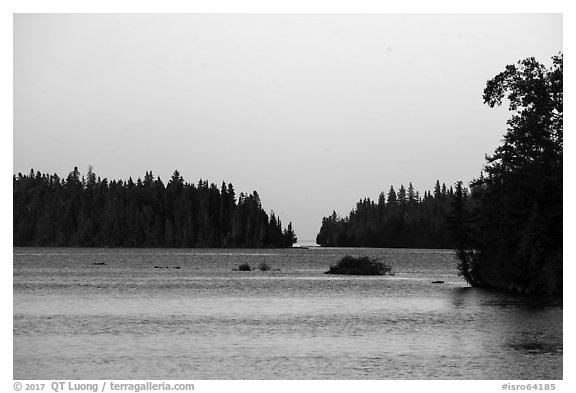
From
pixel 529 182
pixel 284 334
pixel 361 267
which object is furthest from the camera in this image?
pixel 361 267

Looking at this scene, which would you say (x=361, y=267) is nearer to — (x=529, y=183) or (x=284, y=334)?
(x=529, y=183)

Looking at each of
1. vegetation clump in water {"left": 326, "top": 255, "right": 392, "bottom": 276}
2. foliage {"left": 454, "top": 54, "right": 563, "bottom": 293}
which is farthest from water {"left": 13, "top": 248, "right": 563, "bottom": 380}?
vegetation clump in water {"left": 326, "top": 255, "right": 392, "bottom": 276}

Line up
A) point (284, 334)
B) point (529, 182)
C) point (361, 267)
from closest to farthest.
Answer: point (284, 334), point (529, 182), point (361, 267)

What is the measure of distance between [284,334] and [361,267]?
61.1 m

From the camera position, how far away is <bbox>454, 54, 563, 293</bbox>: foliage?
59312 mm

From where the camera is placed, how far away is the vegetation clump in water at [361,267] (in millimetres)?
103312

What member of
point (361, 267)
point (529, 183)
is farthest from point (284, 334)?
point (361, 267)

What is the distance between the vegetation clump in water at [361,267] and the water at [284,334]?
2326cm

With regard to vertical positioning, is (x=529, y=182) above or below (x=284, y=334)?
above

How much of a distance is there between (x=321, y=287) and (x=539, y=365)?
48.0m

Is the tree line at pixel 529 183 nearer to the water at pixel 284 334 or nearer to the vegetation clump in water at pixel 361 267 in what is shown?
the water at pixel 284 334

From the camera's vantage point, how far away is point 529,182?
198ft
